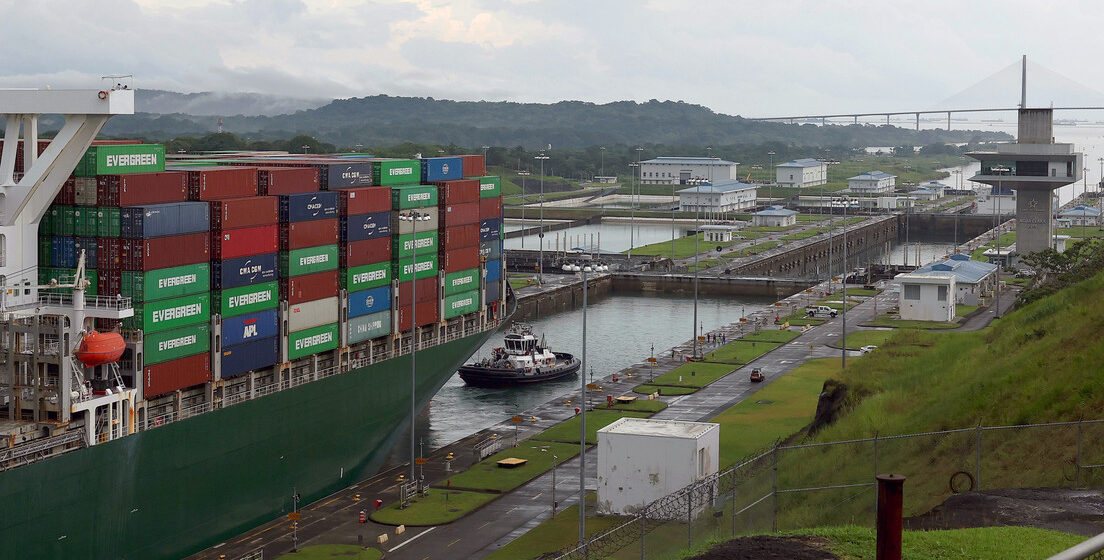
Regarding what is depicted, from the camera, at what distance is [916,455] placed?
3481 centimetres

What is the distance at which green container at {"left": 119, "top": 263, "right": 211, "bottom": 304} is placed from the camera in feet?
140

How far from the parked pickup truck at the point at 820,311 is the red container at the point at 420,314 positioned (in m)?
48.9

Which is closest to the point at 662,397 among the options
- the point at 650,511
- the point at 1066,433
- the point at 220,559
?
the point at 650,511

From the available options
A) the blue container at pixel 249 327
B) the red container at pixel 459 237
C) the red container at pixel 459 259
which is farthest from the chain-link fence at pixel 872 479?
the red container at pixel 459 237

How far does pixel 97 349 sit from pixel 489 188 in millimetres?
32235

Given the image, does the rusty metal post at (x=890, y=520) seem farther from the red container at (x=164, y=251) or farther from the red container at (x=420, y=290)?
the red container at (x=420, y=290)

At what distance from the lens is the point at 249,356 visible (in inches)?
1911

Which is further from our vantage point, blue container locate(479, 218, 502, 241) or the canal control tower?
the canal control tower

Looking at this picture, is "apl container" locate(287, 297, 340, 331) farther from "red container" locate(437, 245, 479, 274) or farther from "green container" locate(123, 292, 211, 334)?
"red container" locate(437, 245, 479, 274)

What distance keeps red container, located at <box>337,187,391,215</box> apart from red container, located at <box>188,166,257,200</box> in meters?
5.39

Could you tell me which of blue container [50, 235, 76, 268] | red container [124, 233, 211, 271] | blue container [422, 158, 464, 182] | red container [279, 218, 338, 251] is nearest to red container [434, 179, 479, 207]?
blue container [422, 158, 464, 182]

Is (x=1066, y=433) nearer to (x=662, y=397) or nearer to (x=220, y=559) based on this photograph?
(x=220, y=559)

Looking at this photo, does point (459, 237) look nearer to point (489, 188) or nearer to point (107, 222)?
point (489, 188)

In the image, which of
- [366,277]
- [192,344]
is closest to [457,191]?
[366,277]
